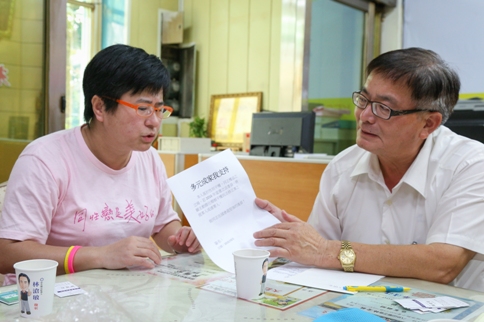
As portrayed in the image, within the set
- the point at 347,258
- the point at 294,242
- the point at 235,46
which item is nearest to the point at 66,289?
the point at 294,242

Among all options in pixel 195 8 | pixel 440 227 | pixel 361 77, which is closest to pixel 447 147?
pixel 440 227

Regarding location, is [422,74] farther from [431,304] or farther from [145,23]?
[145,23]

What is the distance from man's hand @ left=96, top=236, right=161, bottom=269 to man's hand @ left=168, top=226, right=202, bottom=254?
0.63 ft

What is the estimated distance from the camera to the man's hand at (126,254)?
110 cm

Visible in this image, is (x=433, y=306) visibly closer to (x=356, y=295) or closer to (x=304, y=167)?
(x=356, y=295)

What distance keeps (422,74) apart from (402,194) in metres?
0.36

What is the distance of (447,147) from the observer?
1.38m

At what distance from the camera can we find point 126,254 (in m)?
1.11

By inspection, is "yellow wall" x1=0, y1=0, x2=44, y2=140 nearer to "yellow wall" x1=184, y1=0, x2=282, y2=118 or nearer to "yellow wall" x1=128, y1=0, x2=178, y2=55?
"yellow wall" x1=184, y1=0, x2=282, y2=118

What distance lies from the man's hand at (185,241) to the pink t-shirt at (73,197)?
0.13 m

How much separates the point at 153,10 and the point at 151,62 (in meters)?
5.10

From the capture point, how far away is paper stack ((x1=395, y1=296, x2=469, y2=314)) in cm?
87

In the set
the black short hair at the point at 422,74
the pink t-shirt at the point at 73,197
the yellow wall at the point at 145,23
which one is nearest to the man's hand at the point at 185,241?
the pink t-shirt at the point at 73,197

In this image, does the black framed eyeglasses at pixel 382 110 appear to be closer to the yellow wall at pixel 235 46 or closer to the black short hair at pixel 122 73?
the black short hair at pixel 122 73
